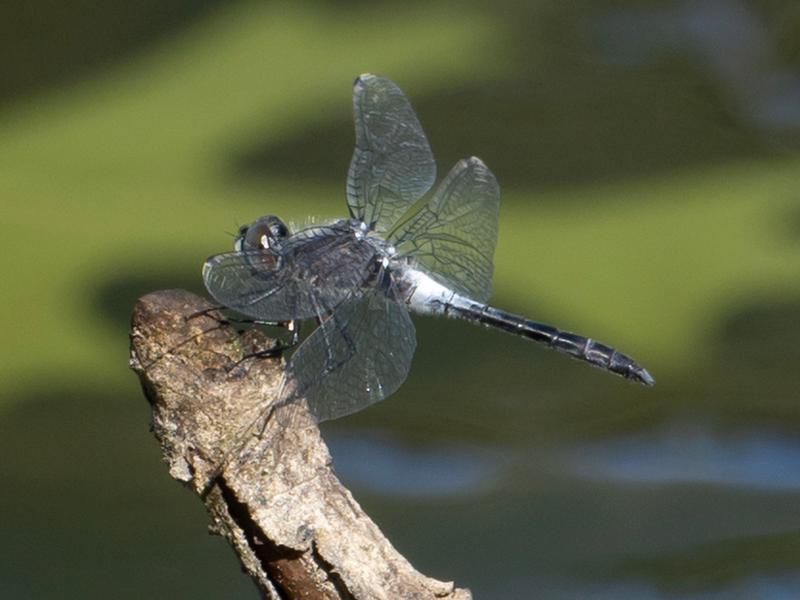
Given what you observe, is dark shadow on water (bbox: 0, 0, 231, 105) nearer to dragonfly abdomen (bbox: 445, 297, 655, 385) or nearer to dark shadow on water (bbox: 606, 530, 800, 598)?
dragonfly abdomen (bbox: 445, 297, 655, 385)

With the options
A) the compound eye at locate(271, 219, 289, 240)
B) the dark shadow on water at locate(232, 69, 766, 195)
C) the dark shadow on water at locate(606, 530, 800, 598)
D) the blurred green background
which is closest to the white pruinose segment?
the compound eye at locate(271, 219, 289, 240)

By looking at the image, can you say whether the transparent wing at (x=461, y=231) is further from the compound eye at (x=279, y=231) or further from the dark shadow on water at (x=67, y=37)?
the dark shadow on water at (x=67, y=37)

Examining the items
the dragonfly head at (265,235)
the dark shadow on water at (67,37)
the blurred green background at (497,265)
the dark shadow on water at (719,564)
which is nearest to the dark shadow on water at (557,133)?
the blurred green background at (497,265)

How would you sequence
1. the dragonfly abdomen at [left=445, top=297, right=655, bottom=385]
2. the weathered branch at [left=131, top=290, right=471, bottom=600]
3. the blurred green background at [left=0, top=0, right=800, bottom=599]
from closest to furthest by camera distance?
the weathered branch at [left=131, top=290, right=471, bottom=600], the dragonfly abdomen at [left=445, top=297, right=655, bottom=385], the blurred green background at [left=0, top=0, right=800, bottom=599]

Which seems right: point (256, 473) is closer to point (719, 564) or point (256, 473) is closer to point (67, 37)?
point (719, 564)

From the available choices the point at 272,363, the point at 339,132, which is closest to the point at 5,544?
the point at 272,363

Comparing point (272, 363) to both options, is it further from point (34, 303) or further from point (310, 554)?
point (34, 303)

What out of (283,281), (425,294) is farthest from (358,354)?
(425,294)
